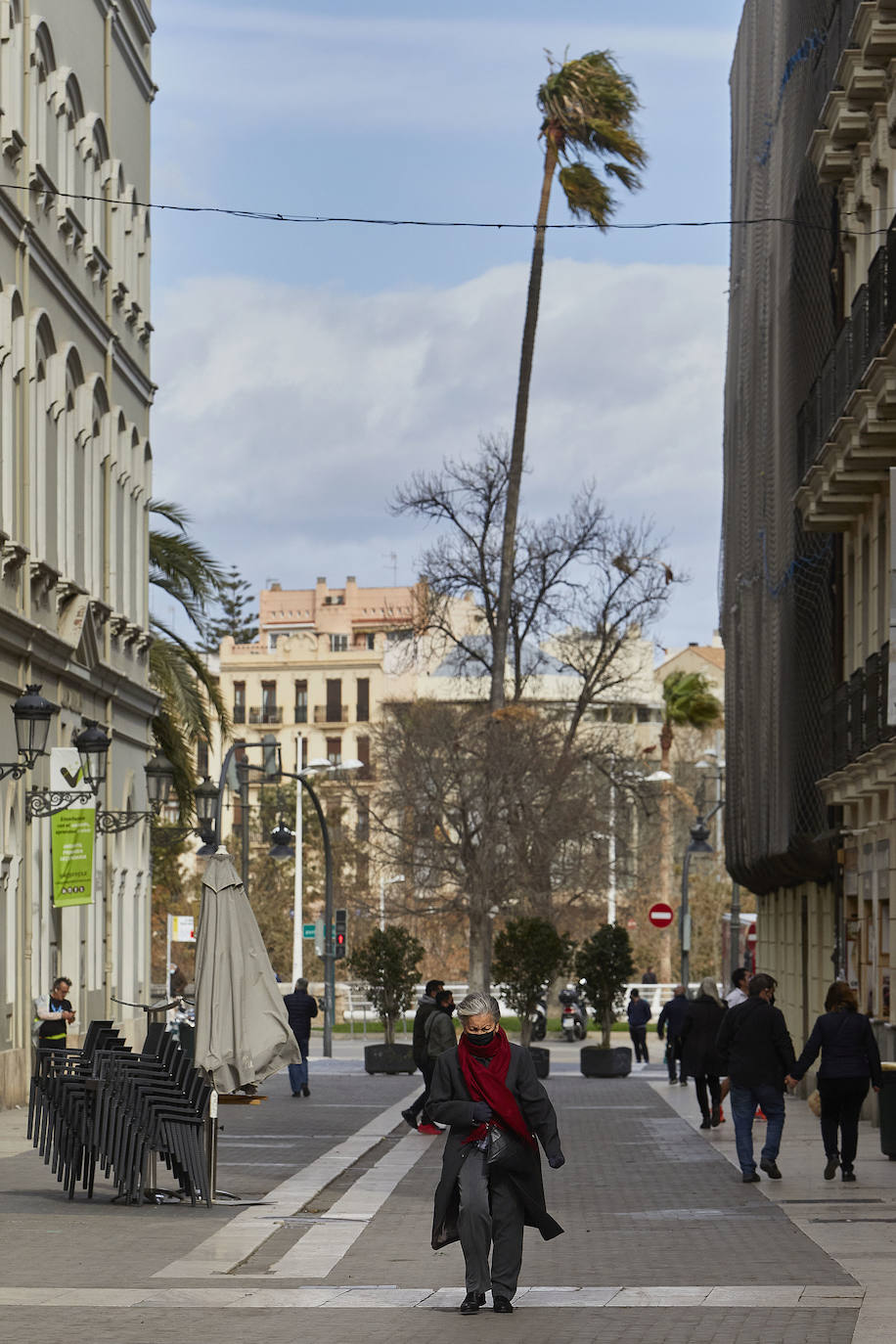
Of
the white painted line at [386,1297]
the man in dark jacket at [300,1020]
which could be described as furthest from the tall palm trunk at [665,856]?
the white painted line at [386,1297]

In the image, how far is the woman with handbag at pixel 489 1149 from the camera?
11609mm

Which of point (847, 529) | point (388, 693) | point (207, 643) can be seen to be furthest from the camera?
point (388, 693)

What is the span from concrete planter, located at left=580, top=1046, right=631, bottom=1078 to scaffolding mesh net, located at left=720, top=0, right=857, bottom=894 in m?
4.37

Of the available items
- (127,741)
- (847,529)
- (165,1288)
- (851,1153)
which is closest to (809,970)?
(847,529)

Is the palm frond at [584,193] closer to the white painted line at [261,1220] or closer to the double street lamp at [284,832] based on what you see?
the double street lamp at [284,832]

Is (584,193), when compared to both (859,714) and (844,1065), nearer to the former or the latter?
(859,714)

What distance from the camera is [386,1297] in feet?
39.3

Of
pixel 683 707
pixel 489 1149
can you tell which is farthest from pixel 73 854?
pixel 683 707

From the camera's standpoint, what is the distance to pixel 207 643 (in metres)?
42.3

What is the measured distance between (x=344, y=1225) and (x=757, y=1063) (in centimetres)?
409

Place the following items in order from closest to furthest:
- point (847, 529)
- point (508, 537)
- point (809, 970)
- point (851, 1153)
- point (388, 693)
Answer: point (851, 1153), point (847, 529), point (809, 970), point (508, 537), point (388, 693)

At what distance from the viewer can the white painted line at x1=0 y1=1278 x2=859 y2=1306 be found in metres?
11.5

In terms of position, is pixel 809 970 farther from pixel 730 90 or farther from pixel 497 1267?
pixel 497 1267

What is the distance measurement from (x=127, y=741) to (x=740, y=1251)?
83.5 ft
